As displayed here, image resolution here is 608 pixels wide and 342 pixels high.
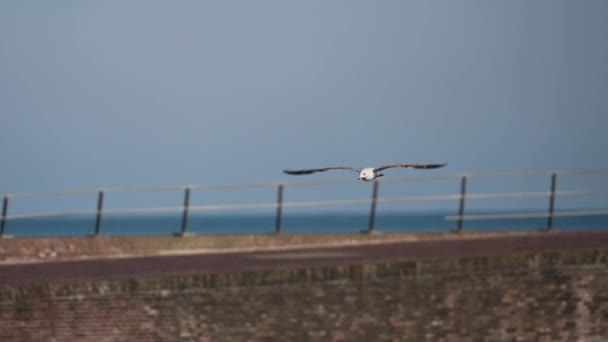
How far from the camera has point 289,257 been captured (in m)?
18.3

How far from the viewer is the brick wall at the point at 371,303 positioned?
1656 centimetres

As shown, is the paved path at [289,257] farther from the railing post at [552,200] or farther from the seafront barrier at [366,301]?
the railing post at [552,200]

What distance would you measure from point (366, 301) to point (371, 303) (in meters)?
0.06

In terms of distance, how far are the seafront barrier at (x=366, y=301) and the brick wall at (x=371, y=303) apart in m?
0.01

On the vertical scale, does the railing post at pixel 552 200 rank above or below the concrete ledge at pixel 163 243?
above

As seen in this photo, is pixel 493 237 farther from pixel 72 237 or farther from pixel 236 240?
pixel 72 237

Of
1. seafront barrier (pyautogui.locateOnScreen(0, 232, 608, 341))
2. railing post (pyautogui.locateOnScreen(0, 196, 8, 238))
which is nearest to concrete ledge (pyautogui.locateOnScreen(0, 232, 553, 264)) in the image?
railing post (pyautogui.locateOnScreen(0, 196, 8, 238))

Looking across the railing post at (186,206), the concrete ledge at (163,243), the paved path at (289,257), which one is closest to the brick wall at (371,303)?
the paved path at (289,257)

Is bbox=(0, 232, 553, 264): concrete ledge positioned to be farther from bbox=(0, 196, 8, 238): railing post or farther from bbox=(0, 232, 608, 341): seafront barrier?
bbox=(0, 232, 608, 341): seafront barrier

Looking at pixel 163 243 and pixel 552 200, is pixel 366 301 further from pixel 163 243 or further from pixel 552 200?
pixel 163 243

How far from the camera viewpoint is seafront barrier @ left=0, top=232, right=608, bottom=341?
54.3ft

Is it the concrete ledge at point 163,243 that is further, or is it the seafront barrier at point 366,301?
the concrete ledge at point 163,243

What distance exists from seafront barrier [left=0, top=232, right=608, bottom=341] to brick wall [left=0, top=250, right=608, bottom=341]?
12 millimetres

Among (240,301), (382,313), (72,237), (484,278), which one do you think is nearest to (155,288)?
(240,301)
